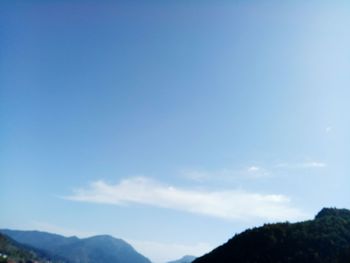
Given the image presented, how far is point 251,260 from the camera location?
328ft

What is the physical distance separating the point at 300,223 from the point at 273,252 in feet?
65.9

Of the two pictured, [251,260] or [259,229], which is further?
[259,229]

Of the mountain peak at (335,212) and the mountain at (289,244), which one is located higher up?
the mountain peak at (335,212)

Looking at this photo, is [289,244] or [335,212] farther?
[335,212]

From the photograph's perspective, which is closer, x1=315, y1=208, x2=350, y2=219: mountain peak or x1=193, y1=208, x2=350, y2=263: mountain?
x1=193, y1=208, x2=350, y2=263: mountain

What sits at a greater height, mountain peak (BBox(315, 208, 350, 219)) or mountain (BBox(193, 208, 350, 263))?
mountain peak (BBox(315, 208, 350, 219))

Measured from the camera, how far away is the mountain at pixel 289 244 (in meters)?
96.3

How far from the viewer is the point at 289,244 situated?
10212cm

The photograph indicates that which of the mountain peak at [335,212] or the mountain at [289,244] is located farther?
the mountain peak at [335,212]

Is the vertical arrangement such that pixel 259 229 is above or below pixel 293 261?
above

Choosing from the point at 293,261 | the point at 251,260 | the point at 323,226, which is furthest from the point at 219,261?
the point at 323,226

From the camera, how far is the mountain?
96.3 m

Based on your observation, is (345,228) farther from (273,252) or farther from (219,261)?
(219,261)

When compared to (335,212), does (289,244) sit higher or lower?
lower
